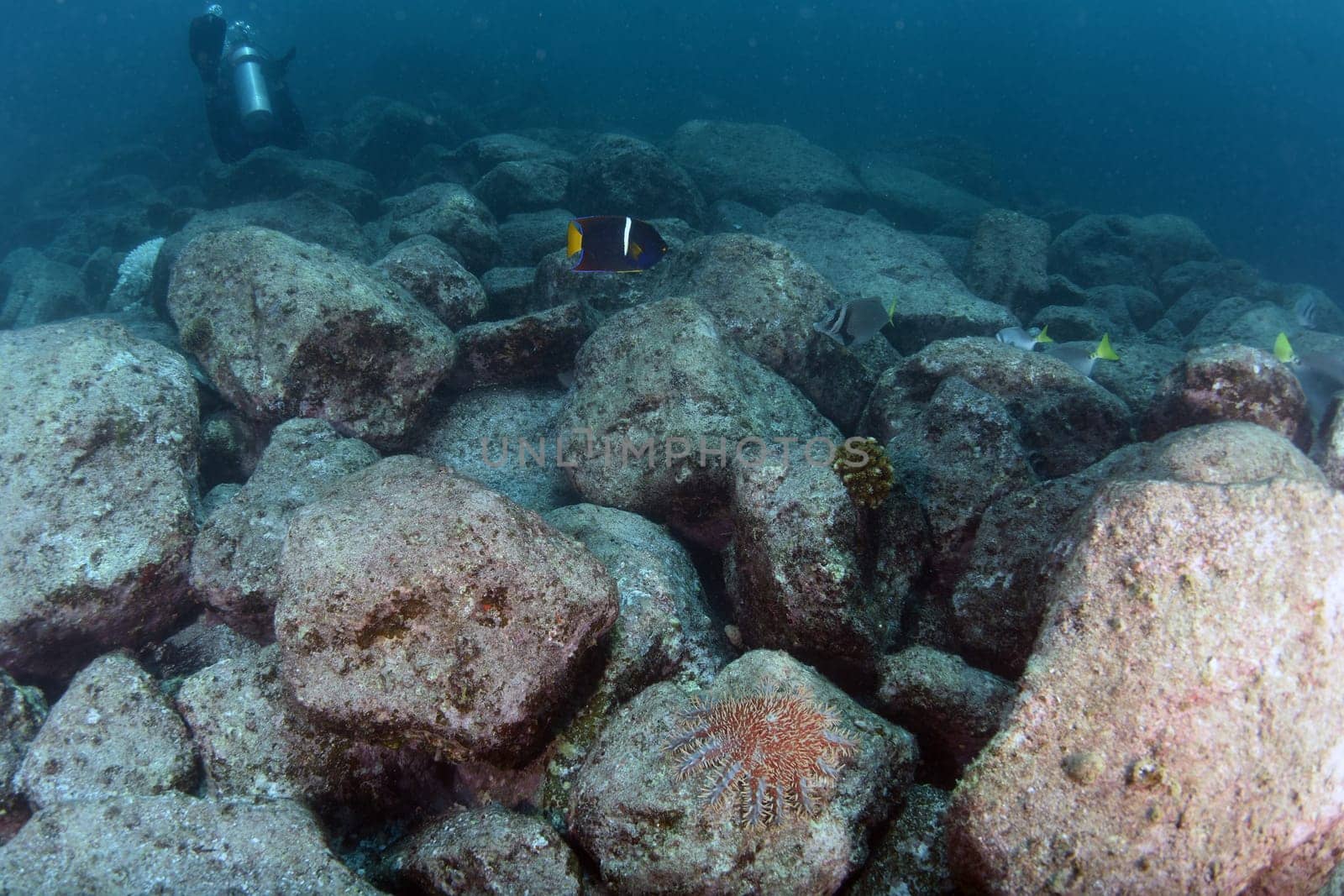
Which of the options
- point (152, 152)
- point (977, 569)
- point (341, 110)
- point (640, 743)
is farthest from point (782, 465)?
point (341, 110)

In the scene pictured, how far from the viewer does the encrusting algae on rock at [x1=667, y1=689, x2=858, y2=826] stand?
2.42 m

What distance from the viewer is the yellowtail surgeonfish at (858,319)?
504cm

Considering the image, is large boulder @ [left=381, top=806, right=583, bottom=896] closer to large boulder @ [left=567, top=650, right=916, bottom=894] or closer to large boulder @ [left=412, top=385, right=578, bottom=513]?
large boulder @ [left=567, top=650, right=916, bottom=894]

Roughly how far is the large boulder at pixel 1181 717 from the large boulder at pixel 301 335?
4757 millimetres

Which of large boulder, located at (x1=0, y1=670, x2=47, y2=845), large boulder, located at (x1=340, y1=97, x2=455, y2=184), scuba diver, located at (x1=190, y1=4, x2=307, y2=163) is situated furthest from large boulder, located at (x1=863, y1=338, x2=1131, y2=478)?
large boulder, located at (x1=340, y1=97, x2=455, y2=184)

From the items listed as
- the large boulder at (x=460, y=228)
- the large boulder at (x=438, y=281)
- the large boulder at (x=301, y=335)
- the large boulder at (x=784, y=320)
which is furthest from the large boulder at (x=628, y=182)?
the large boulder at (x=301, y=335)

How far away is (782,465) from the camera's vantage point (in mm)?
3705

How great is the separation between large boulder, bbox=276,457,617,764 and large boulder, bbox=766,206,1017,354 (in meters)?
4.75

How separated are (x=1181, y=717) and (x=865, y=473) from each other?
5.85 ft

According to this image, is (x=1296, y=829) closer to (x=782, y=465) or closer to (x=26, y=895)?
(x=782, y=465)

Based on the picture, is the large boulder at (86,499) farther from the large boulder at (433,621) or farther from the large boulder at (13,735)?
the large boulder at (433,621)

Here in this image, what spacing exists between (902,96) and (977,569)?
64.5 m

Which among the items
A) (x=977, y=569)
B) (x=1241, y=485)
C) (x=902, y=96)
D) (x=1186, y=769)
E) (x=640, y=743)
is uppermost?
(x=902, y=96)

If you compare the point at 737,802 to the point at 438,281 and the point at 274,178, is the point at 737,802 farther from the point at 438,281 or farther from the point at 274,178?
the point at 274,178
